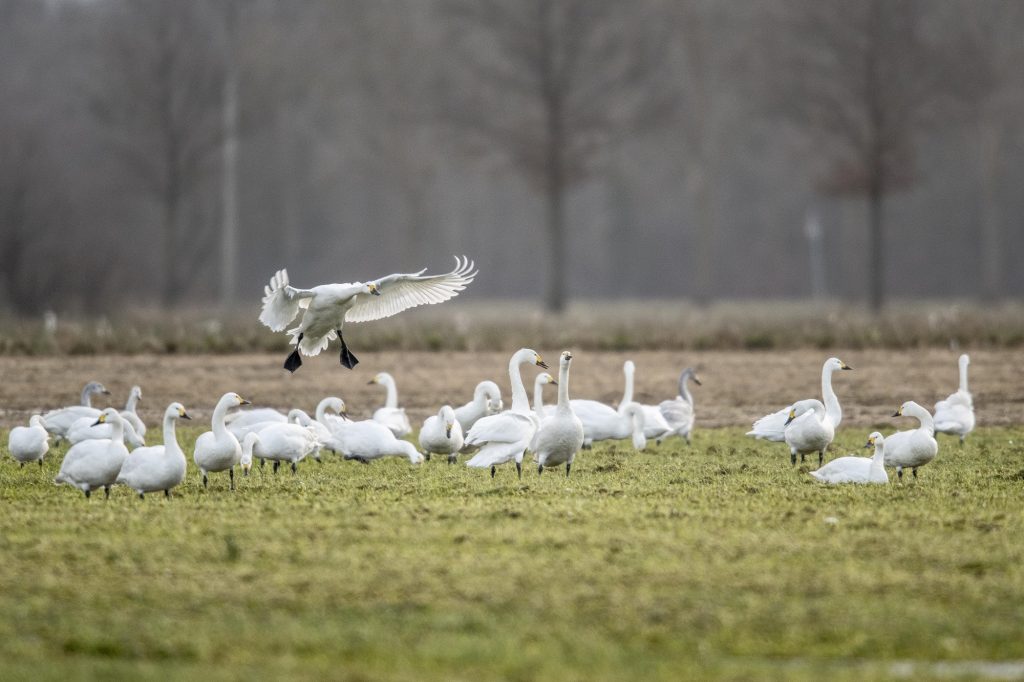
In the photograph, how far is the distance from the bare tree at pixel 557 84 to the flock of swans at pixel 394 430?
20.0m

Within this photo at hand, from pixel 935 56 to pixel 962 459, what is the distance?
948 inches

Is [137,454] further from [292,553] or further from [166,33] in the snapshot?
[166,33]

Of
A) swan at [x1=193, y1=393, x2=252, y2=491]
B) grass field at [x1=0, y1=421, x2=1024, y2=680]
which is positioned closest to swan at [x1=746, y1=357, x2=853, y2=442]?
grass field at [x1=0, y1=421, x2=1024, y2=680]

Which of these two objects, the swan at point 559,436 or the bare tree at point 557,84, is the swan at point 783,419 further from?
the bare tree at point 557,84

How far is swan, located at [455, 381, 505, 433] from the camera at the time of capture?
43.7ft

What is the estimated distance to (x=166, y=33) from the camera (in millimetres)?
35375

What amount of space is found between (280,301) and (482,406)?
2.07m

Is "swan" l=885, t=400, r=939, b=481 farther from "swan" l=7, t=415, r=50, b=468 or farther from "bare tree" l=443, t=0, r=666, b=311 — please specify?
"bare tree" l=443, t=0, r=666, b=311

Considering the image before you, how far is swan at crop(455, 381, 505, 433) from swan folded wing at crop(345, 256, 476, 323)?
1.32 m

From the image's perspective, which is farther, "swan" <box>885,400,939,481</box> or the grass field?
"swan" <box>885,400,939,481</box>

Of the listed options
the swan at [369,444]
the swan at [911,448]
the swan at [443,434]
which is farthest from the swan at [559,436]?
the swan at [911,448]

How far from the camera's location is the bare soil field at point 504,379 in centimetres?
1708

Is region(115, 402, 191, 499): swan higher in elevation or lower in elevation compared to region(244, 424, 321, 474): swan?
lower

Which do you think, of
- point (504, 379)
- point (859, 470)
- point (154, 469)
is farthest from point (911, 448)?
point (504, 379)
